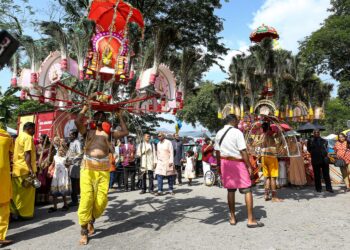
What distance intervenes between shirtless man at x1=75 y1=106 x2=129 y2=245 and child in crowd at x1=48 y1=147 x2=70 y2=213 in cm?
248

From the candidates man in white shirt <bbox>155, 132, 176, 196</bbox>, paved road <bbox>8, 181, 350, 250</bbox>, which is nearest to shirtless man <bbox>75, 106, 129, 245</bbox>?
paved road <bbox>8, 181, 350, 250</bbox>

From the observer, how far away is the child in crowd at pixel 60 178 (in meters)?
7.60

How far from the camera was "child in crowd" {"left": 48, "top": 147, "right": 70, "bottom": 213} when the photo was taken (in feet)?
24.9

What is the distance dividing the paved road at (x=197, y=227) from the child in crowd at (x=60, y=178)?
39 cm

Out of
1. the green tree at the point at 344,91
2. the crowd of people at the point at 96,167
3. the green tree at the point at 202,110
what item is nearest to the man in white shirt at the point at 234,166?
the crowd of people at the point at 96,167

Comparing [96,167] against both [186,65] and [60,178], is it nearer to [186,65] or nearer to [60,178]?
[186,65]

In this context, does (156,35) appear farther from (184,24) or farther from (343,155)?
(184,24)

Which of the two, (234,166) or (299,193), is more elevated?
(234,166)

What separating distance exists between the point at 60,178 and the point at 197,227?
149 inches

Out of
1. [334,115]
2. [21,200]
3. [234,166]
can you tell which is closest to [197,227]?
[234,166]

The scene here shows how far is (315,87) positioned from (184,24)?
689 centimetres

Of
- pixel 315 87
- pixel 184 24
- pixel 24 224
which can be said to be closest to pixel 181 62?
pixel 24 224

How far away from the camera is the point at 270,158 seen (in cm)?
798

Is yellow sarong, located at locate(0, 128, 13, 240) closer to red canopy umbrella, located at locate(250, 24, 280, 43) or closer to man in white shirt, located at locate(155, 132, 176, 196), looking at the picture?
man in white shirt, located at locate(155, 132, 176, 196)
